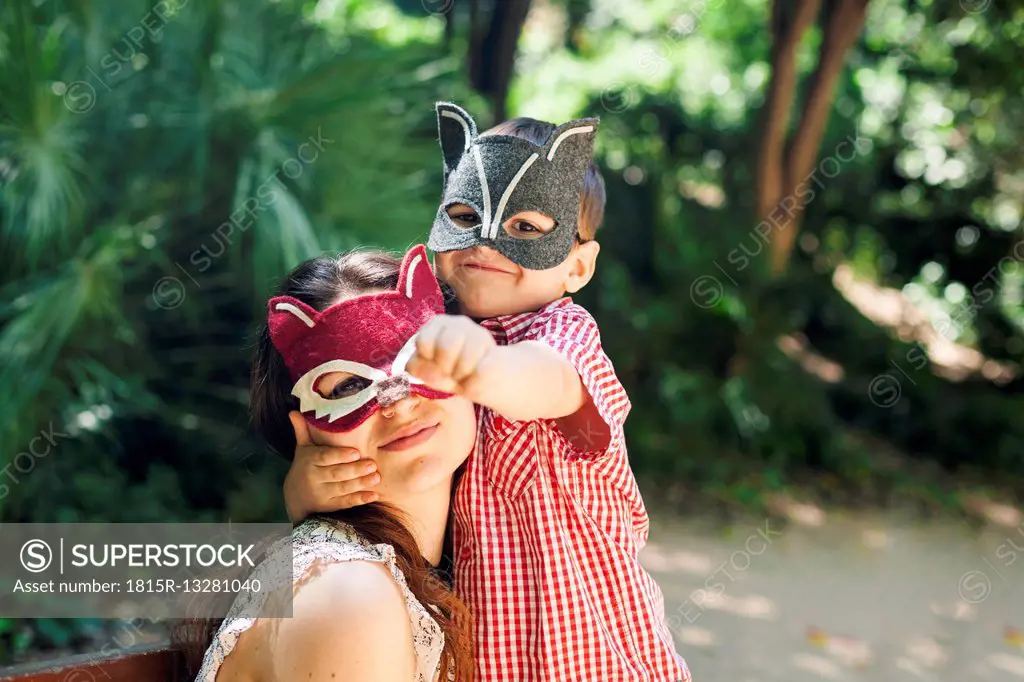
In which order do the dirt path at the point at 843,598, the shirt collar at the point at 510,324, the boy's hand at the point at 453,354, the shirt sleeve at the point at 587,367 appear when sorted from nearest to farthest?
the boy's hand at the point at 453,354 < the shirt sleeve at the point at 587,367 < the shirt collar at the point at 510,324 < the dirt path at the point at 843,598

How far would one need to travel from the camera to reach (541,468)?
179 cm

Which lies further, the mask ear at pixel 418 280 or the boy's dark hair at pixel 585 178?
the boy's dark hair at pixel 585 178

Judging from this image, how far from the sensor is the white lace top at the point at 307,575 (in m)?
1.57

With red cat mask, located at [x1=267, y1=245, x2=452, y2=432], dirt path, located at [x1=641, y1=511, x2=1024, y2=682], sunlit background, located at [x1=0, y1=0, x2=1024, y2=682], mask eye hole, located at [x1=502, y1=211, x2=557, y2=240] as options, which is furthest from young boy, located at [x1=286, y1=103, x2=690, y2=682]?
dirt path, located at [x1=641, y1=511, x2=1024, y2=682]

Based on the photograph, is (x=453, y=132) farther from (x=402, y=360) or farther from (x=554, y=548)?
(x=554, y=548)

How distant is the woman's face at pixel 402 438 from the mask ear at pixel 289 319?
3.5 inches

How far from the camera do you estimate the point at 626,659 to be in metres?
1.80

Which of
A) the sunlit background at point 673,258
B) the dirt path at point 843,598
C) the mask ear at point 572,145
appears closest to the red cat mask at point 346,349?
the mask ear at point 572,145

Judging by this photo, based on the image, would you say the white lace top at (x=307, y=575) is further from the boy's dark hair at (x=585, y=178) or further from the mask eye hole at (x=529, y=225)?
the boy's dark hair at (x=585, y=178)

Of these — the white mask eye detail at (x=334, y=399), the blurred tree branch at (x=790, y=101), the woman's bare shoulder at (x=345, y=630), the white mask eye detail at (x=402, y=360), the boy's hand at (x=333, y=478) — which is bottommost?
the woman's bare shoulder at (x=345, y=630)

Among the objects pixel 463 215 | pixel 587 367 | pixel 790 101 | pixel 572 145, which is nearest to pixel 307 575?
pixel 587 367

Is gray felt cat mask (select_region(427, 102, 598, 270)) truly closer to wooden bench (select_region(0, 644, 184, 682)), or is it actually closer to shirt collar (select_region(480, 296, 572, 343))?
shirt collar (select_region(480, 296, 572, 343))

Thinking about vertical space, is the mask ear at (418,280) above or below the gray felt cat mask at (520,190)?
below

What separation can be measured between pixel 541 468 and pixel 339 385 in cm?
38
